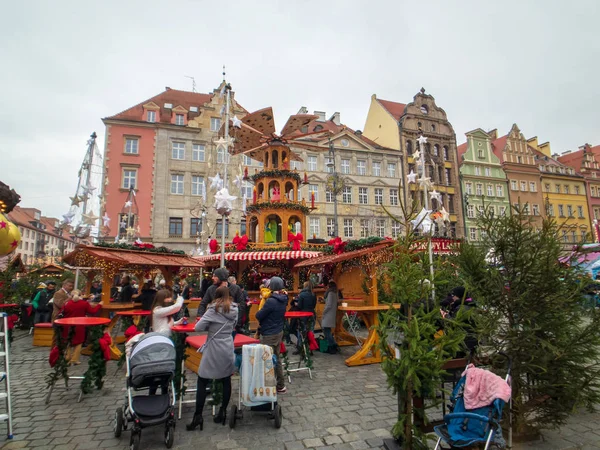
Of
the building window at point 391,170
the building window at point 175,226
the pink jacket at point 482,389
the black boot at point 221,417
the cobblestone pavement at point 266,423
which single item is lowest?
the cobblestone pavement at point 266,423

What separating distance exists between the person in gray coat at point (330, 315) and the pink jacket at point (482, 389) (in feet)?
18.3

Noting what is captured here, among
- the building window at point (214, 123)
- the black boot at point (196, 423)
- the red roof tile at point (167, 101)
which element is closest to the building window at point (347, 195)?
the building window at point (214, 123)

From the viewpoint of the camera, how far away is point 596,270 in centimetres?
1908

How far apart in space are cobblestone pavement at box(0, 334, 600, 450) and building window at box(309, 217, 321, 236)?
27.9 meters

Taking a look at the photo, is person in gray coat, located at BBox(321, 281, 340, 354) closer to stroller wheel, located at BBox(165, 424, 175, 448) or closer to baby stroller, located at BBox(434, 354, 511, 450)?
stroller wheel, located at BBox(165, 424, 175, 448)

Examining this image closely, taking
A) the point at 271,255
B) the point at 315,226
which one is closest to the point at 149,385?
the point at 271,255

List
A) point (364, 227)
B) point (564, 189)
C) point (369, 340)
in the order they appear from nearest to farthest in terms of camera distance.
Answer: point (369, 340), point (364, 227), point (564, 189)

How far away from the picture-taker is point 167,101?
35938 millimetres

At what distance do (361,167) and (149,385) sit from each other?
35850 mm

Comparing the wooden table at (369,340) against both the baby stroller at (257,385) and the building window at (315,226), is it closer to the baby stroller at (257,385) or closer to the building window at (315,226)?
the baby stroller at (257,385)

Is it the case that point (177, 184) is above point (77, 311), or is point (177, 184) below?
above

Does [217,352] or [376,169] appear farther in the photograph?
[376,169]

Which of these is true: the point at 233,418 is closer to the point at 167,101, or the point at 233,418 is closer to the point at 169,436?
the point at 169,436

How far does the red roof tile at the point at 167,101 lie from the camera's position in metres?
33.0
